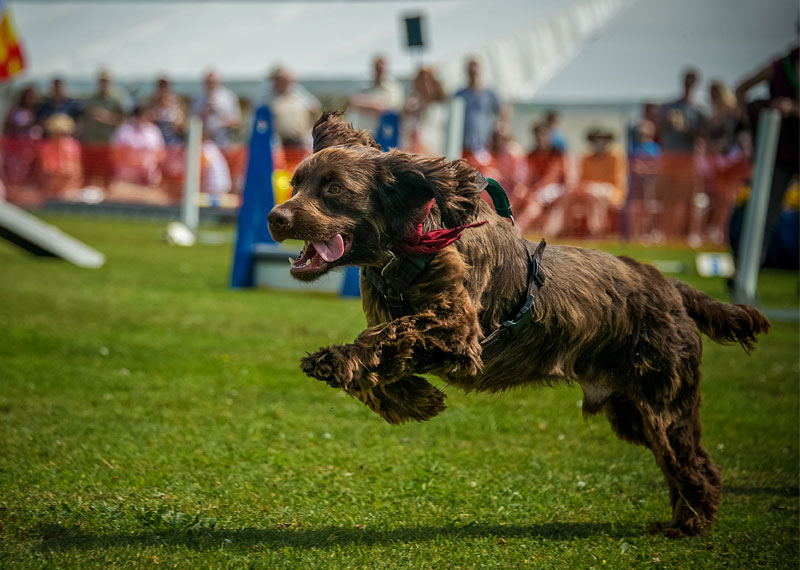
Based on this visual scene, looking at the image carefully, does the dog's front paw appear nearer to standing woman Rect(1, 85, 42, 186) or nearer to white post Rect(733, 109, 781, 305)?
white post Rect(733, 109, 781, 305)

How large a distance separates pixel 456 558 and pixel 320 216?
145cm

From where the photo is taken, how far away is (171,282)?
34.0ft

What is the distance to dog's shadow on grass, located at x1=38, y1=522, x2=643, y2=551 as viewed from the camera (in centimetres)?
342

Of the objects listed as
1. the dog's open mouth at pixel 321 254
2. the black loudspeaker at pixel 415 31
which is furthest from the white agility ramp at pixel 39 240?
the dog's open mouth at pixel 321 254

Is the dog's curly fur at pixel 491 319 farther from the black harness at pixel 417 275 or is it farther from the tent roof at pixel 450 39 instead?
the tent roof at pixel 450 39

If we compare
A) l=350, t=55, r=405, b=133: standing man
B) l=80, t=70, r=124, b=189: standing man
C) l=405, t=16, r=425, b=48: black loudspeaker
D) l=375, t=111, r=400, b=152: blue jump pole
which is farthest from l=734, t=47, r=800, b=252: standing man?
l=80, t=70, r=124, b=189: standing man

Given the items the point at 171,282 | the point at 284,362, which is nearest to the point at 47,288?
the point at 171,282

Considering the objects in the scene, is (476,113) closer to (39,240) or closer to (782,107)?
(782,107)

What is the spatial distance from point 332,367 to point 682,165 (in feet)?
45.3

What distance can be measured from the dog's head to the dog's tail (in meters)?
1.29

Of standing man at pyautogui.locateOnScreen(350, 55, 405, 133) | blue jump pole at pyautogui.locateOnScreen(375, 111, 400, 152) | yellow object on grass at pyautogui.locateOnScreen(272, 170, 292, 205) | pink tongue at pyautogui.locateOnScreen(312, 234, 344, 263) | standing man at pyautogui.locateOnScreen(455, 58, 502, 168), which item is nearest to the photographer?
pink tongue at pyautogui.locateOnScreen(312, 234, 344, 263)

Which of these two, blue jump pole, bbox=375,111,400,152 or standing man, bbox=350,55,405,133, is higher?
standing man, bbox=350,55,405,133

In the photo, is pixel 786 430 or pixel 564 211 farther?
pixel 564 211

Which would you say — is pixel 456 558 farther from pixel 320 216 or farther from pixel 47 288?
pixel 47 288
